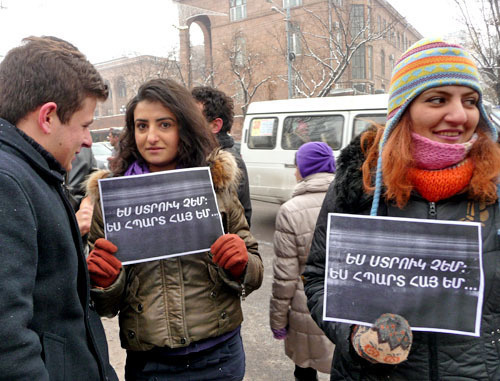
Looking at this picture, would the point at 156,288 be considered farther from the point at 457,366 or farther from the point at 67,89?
the point at 457,366

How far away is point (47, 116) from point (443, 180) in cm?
127

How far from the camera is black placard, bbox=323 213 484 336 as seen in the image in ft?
4.00

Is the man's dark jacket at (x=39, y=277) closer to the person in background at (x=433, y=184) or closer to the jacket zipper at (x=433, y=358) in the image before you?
the person in background at (x=433, y=184)

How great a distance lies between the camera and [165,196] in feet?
5.79

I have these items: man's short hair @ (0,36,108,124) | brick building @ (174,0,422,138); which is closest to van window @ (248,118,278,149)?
man's short hair @ (0,36,108,124)

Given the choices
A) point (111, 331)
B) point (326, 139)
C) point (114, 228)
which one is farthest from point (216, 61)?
point (114, 228)

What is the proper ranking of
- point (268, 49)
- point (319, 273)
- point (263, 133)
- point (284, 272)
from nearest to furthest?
point (319, 273) < point (284, 272) < point (263, 133) < point (268, 49)

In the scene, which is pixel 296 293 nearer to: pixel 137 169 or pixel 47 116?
pixel 137 169

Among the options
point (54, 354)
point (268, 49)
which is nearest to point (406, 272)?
point (54, 354)

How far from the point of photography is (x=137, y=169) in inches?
76.2

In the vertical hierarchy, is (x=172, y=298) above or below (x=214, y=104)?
below

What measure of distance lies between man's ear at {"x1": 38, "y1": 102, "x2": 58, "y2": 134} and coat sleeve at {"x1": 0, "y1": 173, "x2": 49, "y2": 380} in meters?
0.24

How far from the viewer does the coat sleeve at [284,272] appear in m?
2.69

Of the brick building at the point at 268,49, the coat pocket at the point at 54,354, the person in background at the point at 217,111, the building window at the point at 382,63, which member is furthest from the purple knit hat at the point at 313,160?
the building window at the point at 382,63
